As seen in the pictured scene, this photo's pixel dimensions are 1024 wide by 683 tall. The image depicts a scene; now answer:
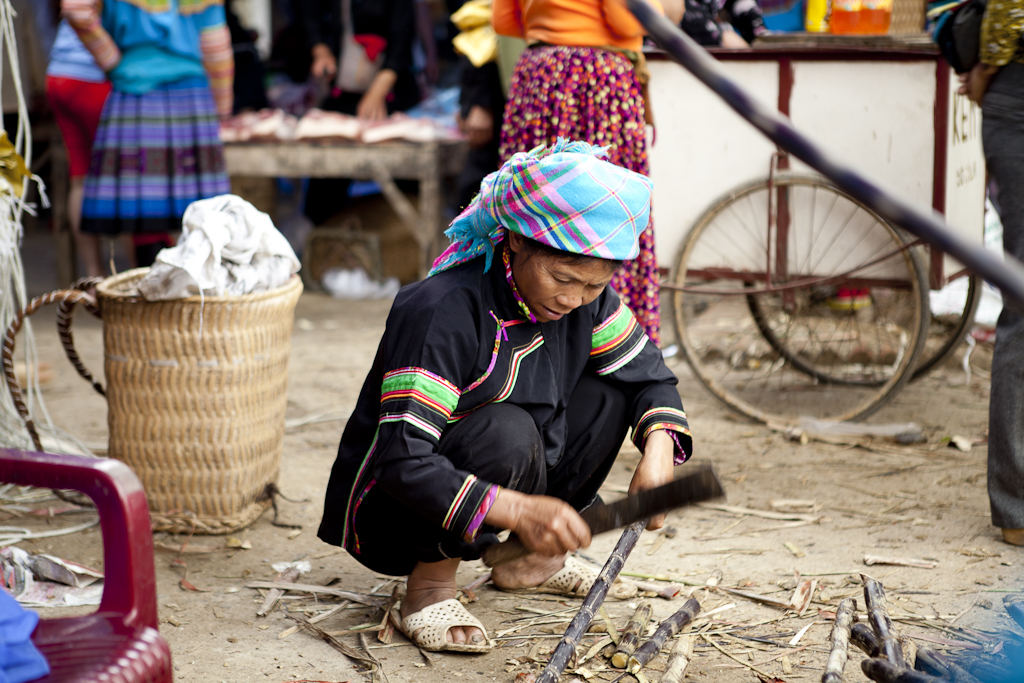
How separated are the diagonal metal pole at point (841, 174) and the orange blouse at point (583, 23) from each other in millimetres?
2054

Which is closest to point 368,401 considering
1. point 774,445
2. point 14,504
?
point 14,504

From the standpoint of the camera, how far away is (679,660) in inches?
74.5

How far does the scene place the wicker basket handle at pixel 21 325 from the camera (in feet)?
8.28

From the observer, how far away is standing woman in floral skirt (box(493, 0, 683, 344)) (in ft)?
9.82

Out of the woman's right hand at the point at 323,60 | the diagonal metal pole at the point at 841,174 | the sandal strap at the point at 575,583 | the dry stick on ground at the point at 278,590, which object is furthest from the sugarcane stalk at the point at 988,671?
the woman's right hand at the point at 323,60

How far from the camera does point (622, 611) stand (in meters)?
2.27

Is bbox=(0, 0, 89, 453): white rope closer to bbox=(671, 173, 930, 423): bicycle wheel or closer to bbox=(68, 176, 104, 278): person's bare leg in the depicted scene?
bbox=(68, 176, 104, 278): person's bare leg

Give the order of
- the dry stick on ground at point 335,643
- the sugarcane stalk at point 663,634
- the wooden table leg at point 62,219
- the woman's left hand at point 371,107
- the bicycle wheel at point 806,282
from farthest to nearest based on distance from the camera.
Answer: the woman's left hand at point 371,107, the wooden table leg at point 62,219, the bicycle wheel at point 806,282, the dry stick on ground at point 335,643, the sugarcane stalk at point 663,634

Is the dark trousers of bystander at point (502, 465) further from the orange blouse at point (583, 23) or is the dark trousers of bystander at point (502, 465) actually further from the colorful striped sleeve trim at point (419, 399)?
the orange blouse at point (583, 23)

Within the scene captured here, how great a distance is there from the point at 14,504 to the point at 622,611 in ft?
6.14

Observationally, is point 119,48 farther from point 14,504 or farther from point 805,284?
point 805,284

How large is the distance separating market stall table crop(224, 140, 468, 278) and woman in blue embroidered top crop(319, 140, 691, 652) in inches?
137

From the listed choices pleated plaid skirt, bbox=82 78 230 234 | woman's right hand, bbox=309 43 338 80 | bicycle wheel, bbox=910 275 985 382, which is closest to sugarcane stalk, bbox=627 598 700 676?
bicycle wheel, bbox=910 275 985 382

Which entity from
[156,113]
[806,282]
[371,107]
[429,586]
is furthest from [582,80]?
[371,107]
